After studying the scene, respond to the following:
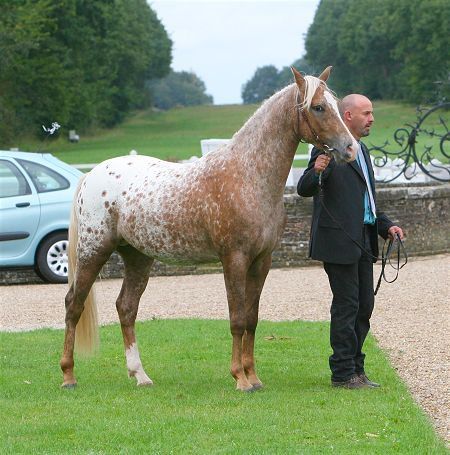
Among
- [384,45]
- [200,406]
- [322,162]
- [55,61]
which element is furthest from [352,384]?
[384,45]

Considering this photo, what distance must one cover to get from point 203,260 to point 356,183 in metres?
1.20

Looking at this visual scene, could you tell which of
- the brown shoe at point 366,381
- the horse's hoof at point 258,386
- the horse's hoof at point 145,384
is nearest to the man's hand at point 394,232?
the brown shoe at point 366,381

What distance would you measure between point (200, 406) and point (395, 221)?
30.2 ft

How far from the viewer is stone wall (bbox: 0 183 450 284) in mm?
15578

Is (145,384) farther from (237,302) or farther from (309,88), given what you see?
(309,88)

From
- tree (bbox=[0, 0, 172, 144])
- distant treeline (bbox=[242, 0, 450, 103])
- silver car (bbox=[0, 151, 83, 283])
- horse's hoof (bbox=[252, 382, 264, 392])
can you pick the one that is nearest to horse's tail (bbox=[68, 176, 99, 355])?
horse's hoof (bbox=[252, 382, 264, 392])

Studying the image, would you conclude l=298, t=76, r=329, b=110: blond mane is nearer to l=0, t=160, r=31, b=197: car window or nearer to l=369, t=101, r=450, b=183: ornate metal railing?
l=0, t=160, r=31, b=197: car window

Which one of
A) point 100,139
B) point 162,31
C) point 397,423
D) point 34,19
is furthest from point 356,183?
point 162,31

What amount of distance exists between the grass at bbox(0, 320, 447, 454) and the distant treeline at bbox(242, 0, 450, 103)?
64392 mm

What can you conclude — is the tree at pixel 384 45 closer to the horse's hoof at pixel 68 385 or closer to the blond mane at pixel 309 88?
the horse's hoof at pixel 68 385

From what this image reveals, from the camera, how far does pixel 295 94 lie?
25.1 feet

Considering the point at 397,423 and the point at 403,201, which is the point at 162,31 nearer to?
the point at 403,201

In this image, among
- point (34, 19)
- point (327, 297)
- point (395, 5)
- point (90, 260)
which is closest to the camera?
point (90, 260)

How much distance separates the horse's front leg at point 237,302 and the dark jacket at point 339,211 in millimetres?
598
